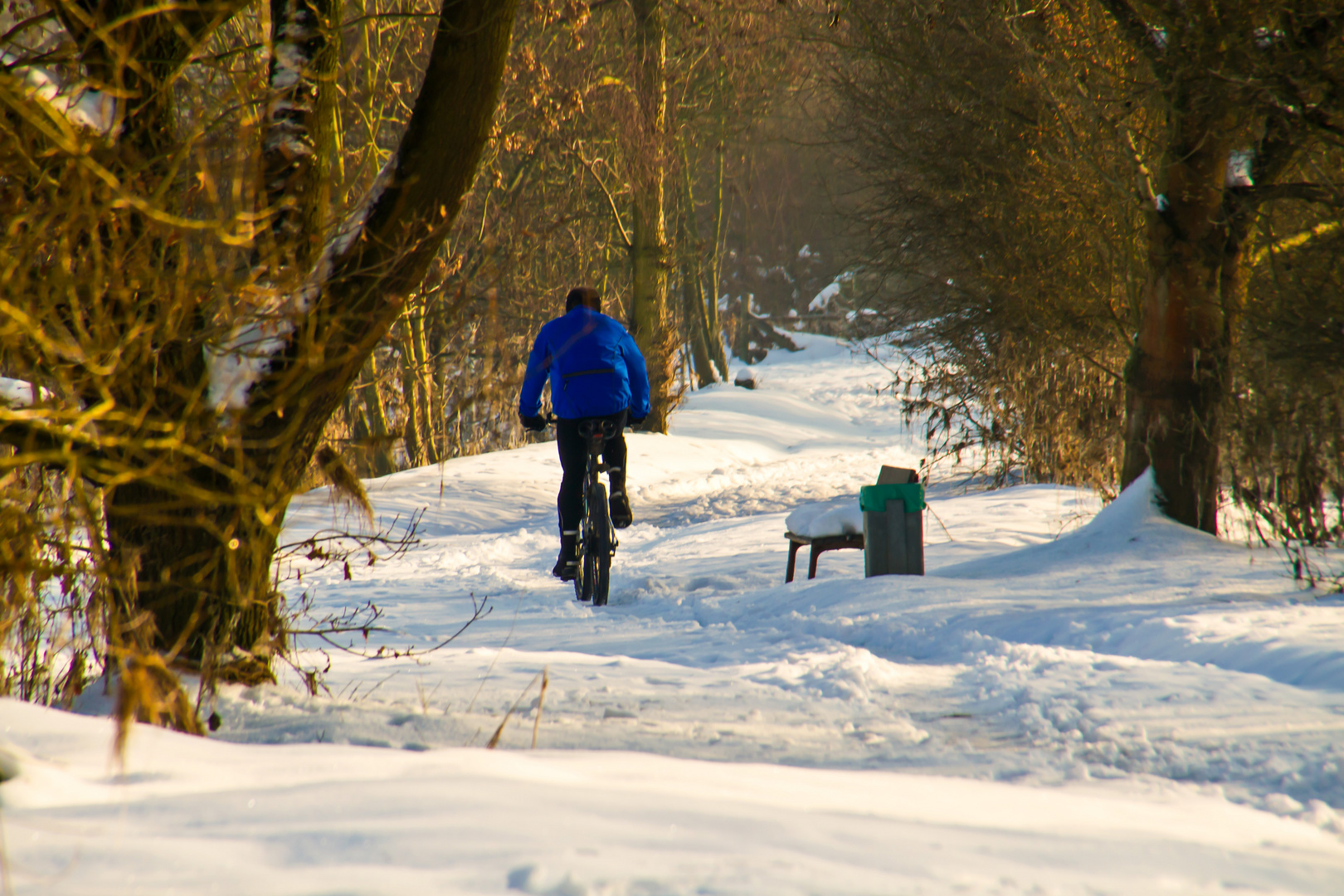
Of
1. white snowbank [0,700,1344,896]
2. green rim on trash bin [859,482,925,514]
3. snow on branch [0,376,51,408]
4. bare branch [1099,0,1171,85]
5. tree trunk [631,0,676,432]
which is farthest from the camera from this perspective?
tree trunk [631,0,676,432]

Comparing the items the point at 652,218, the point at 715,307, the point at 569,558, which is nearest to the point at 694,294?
the point at 715,307

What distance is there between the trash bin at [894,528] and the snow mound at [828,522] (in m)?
0.28


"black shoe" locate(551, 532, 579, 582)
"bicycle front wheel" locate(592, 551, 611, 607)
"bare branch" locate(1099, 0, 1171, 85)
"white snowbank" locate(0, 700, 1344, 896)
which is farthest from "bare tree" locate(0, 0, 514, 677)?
"bare branch" locate(1099, 0, 1171, 85)

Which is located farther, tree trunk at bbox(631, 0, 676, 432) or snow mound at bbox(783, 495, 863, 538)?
tree trunk at bbox(631, 0, 676, 432)

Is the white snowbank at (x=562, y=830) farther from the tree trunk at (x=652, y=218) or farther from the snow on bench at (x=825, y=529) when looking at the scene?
the tree trunk at (x=652, y=218)

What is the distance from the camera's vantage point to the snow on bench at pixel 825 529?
690 cm

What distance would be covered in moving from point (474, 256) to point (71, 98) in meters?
13.4

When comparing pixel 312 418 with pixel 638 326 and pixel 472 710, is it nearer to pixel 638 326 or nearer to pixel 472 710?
pixel 472 710

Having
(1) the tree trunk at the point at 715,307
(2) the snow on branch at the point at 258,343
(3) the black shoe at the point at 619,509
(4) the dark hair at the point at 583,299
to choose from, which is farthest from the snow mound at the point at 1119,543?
(1) the tree trunk at the point at 715,307

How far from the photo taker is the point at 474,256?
15.9 m

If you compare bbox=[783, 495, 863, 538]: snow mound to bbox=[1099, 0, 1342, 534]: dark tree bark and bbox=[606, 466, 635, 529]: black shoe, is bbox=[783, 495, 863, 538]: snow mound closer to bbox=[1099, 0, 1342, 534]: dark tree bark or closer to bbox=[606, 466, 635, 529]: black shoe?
bbox=[606, 466, 635, 529]: black shoe

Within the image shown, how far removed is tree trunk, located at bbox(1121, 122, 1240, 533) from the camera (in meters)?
6.91

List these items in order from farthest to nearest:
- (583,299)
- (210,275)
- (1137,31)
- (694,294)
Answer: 1. (694,294)
2. (583,299)
3. (1137,31)
4. (210,275)

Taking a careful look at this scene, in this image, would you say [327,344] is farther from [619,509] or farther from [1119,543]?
[1119,543]
